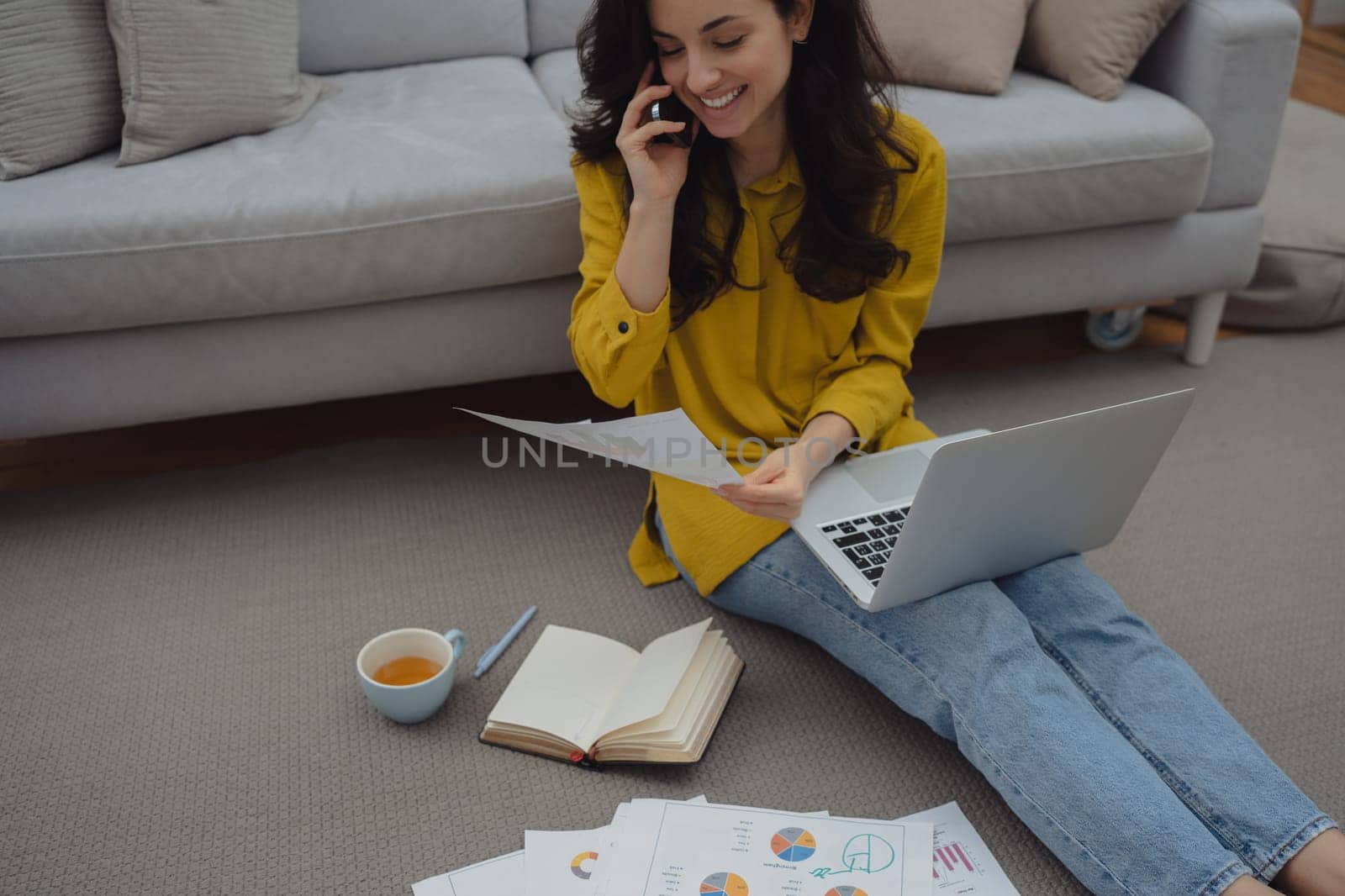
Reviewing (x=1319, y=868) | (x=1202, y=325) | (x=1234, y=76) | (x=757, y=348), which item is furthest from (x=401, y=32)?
(x=1319, y=868)

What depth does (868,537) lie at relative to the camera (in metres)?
1.31

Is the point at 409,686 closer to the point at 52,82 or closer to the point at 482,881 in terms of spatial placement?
the point at 482,881

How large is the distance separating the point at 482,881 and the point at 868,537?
570 millimetres

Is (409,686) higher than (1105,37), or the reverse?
(1105,37)

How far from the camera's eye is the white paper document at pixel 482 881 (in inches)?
47.3

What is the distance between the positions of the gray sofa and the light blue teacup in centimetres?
53

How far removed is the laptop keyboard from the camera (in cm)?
128

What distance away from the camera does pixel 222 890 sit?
4.00 ft

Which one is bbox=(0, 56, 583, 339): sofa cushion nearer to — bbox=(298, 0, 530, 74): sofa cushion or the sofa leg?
bbox=(298, 0, 530, 74): sofa cushion

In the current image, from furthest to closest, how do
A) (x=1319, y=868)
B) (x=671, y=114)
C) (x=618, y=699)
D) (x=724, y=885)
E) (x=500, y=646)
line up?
(x=500, y=646), (x=618, y=699), (x=671, y=114), (x=724, y=885), (x=1319, y=868)

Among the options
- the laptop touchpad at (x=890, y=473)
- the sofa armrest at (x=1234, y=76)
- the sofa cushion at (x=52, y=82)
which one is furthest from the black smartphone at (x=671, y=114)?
the sofa armrest at (x=1234, y=76)

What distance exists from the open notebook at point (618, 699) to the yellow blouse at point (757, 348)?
0.12 metres

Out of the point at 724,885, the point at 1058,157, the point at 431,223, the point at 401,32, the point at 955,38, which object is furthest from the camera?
the point at 401,32

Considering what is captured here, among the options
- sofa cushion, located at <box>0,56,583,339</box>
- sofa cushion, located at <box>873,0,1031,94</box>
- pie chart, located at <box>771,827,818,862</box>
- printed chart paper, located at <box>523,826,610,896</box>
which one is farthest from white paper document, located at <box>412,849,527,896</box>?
sofa cushion, located at <box>873,0,1031,94</box>
